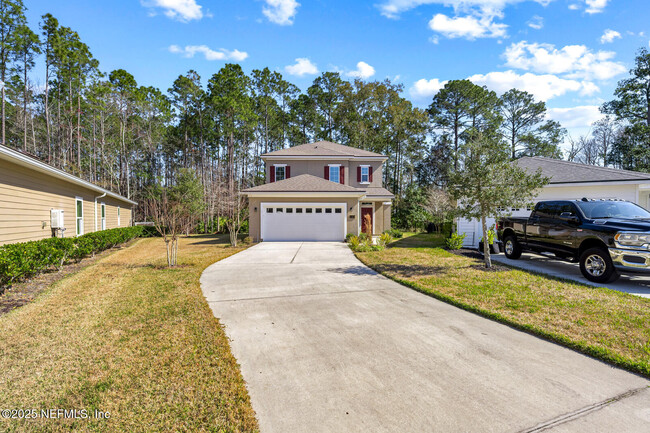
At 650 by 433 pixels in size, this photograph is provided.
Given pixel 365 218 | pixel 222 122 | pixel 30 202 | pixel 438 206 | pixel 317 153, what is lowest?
pixel 365 218

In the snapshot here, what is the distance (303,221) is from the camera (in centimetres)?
1508

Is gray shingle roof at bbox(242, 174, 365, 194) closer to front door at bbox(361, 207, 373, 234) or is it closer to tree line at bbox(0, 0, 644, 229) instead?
front door at bbox(361, 207, 373, 234)

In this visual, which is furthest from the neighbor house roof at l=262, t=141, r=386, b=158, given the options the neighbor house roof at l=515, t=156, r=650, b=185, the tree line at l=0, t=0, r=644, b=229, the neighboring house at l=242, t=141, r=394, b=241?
the neighbor house roof at l=515, t=156, r=650, b=185

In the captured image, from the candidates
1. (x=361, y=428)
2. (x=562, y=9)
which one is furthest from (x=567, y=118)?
(x=361, y=428)

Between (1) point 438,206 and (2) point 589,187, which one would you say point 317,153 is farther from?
(2) point 589,187

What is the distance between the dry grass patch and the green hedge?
0.85 m

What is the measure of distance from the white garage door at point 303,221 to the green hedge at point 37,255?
24.0 feet

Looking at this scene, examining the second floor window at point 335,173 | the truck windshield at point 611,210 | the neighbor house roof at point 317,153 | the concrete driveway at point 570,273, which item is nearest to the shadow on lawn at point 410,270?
the concrete driveway at point 570,273

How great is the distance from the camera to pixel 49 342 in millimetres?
3678

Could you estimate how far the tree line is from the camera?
74.4 ft

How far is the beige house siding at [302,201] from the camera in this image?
49.3ft

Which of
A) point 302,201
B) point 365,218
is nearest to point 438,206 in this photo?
point 365,218

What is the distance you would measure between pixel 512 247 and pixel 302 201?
378 inches

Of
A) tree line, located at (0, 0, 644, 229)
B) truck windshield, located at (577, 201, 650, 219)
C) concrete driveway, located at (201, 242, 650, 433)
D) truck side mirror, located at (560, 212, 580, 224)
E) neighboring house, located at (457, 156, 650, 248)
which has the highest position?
tree line, located at (0, 0, 644, 229)
